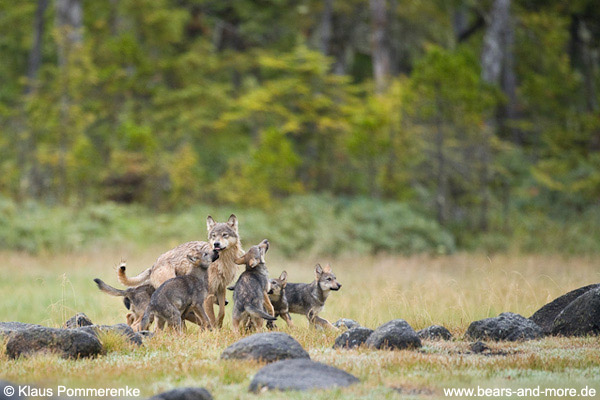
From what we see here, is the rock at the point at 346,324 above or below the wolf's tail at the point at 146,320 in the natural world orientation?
below

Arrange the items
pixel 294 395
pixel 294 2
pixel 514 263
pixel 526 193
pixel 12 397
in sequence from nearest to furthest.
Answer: pixel 12 397
pixel 294 395
pixel 514 263
pixel 526 193
pixel 294 2

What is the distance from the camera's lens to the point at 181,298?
10.6 metres

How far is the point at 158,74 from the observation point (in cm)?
3688

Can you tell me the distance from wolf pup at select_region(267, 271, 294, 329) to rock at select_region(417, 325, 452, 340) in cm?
208

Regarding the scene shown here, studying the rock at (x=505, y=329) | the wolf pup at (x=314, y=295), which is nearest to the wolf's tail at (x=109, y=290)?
the wolf pup at (x=314, y=295)

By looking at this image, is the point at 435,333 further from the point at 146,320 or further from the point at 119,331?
the point at 119,331

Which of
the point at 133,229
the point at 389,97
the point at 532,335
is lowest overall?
the point at 532,335

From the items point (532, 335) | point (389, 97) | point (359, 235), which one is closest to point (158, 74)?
point (389, 97)

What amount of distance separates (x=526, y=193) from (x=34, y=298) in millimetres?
22132

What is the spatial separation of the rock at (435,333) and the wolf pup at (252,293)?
208cm

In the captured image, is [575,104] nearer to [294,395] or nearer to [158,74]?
[158,74]

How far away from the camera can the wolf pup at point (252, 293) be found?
10.7m

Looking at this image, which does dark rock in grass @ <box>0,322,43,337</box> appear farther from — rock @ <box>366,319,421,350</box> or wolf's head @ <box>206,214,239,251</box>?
Result: rock @ <box>366,319,421,350</box>

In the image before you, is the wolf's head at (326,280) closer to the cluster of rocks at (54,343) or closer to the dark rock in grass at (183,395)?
the cluster of rocks at (54,343)
